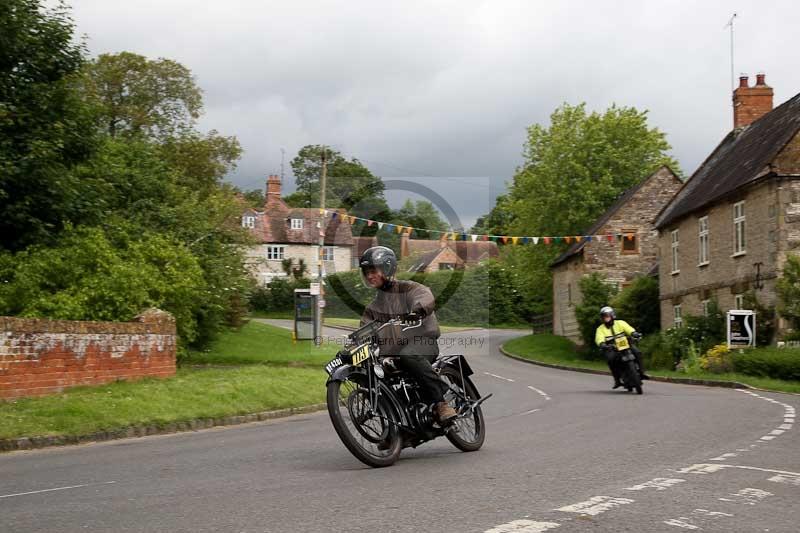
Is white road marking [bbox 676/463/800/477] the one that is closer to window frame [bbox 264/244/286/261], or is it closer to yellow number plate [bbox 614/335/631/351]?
yellow number plate [bbox 614/335/631/351]

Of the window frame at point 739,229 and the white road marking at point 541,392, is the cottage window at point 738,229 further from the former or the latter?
the white road marking at point 541,392

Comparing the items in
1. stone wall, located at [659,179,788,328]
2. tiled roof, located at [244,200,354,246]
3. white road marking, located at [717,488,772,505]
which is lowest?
white road marking, located at [717,488,772,505]

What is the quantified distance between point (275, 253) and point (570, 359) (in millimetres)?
45193

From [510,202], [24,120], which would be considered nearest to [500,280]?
[510,202]

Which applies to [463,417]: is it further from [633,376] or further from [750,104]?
Answer: [750,104]

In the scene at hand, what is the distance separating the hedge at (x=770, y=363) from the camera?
22938 mm

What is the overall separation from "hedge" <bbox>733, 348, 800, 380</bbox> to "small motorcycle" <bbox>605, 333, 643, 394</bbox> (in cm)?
602

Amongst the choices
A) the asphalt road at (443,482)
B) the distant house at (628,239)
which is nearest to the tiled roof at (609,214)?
the distant house at (628,239)

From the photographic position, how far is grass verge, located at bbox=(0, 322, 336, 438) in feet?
40.9

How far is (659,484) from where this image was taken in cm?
678

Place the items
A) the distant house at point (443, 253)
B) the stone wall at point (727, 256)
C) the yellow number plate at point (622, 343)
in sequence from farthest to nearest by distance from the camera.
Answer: the distant house at point (443, 253) → the stone wall at point (727, 256) → the yellow number plate at point (622, 343)

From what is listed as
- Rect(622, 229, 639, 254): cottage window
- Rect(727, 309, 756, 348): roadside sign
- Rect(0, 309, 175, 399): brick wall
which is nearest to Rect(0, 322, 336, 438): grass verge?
Rect(0, 309, 175, 399): brick wall

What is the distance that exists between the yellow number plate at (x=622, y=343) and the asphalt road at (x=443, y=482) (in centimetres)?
654

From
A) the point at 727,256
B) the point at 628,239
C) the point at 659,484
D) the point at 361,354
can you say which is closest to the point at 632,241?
the point at 628,239
